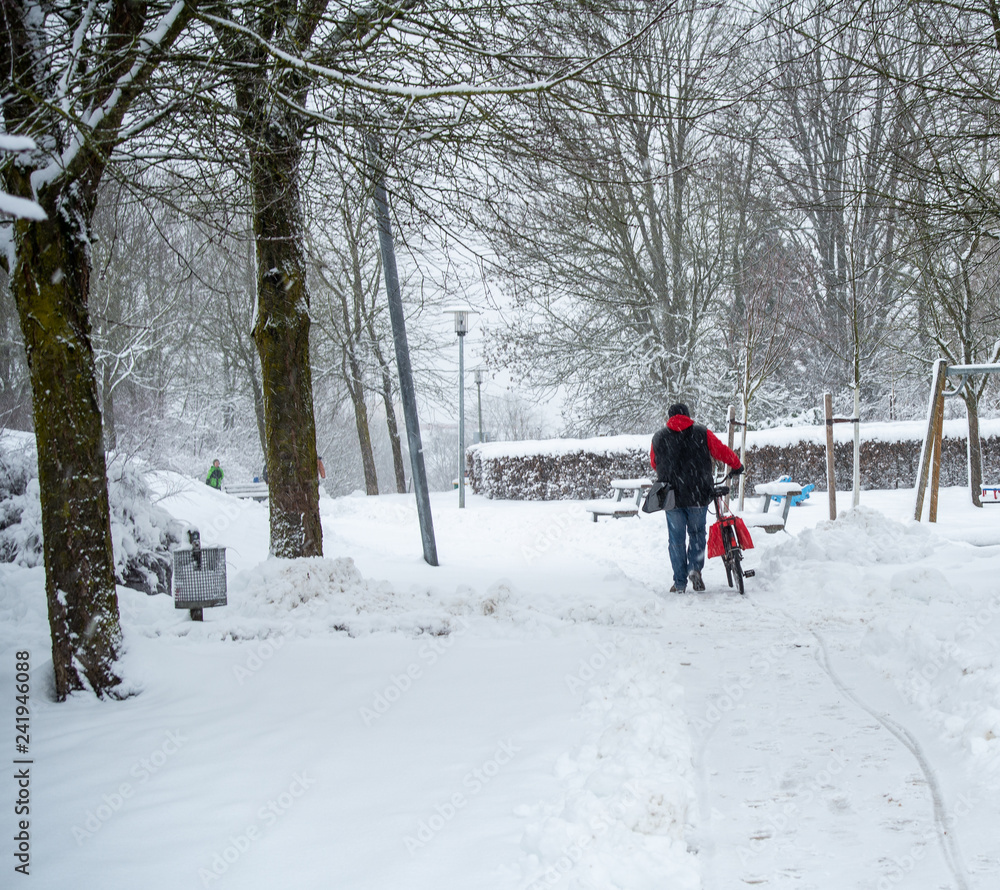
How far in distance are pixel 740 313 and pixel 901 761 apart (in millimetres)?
16781

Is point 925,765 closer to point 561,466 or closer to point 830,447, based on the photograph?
point 830,447

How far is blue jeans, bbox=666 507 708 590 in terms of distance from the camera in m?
8.46

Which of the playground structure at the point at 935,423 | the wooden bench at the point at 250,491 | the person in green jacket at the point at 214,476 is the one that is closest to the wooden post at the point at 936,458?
the playground structure at the point at 935,423

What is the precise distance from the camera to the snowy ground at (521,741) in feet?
9.21

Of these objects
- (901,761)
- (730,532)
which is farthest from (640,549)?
(901,761)

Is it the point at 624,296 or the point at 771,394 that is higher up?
the point at 624,296

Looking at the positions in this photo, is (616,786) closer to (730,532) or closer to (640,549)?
(730,532)

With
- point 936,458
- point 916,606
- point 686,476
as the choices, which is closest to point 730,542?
point 686,476

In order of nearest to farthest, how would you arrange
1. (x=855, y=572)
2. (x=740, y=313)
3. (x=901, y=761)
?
(x=901, y=761) < (x=855, y=572) < (x=740, y=313)

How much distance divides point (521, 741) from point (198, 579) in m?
3.64

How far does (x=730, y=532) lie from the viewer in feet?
27.0

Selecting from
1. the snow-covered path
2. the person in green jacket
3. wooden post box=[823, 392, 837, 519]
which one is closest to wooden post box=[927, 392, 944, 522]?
wooden post box=[823, 392, 837, 519]

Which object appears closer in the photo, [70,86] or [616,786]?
[616,786]

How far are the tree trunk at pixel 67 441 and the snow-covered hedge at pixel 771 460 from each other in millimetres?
16468
